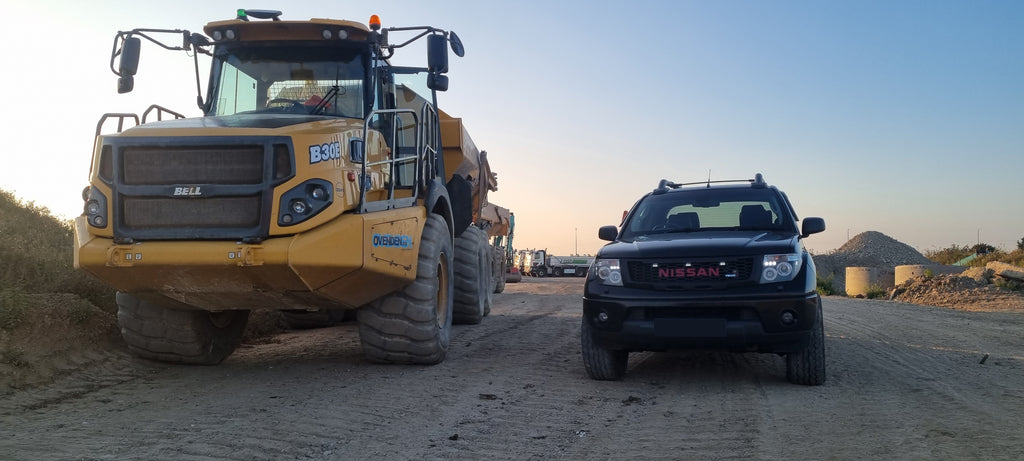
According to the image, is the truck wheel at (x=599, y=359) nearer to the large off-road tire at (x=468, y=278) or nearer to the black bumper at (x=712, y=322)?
the black bumper at (x=712, y=322)

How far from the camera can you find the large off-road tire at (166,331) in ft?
21.9

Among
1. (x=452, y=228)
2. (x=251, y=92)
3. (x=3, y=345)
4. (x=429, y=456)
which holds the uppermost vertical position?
(x=251, y=92)

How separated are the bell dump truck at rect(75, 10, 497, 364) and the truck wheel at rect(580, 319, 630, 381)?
55.3 inches

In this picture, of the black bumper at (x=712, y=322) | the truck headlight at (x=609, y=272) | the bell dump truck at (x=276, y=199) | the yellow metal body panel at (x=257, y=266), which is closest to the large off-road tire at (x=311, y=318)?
the bell dump truck at (x=276, y=199)

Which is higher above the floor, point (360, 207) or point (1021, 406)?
point (360, 207)

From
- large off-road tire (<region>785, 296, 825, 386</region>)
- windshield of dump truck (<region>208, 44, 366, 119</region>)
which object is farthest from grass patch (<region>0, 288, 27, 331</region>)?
large off-road tire (<region>785, 296, 825, 386</region>)

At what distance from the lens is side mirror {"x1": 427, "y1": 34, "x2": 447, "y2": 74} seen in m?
7.12

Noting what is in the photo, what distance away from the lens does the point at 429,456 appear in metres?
4.24

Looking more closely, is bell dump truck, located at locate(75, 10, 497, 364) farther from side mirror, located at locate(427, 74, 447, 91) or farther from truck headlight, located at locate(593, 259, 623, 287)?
truck headlight, located at locate(593, 259, 623, 287)

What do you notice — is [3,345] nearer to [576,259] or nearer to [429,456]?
[429,456]

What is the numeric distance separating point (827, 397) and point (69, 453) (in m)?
5.04

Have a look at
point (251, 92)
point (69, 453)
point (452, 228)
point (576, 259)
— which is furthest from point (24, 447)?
point (576, 259)

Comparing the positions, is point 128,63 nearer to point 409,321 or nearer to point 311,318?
point 409,321

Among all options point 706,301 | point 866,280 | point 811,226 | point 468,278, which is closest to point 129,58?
point 468,278
